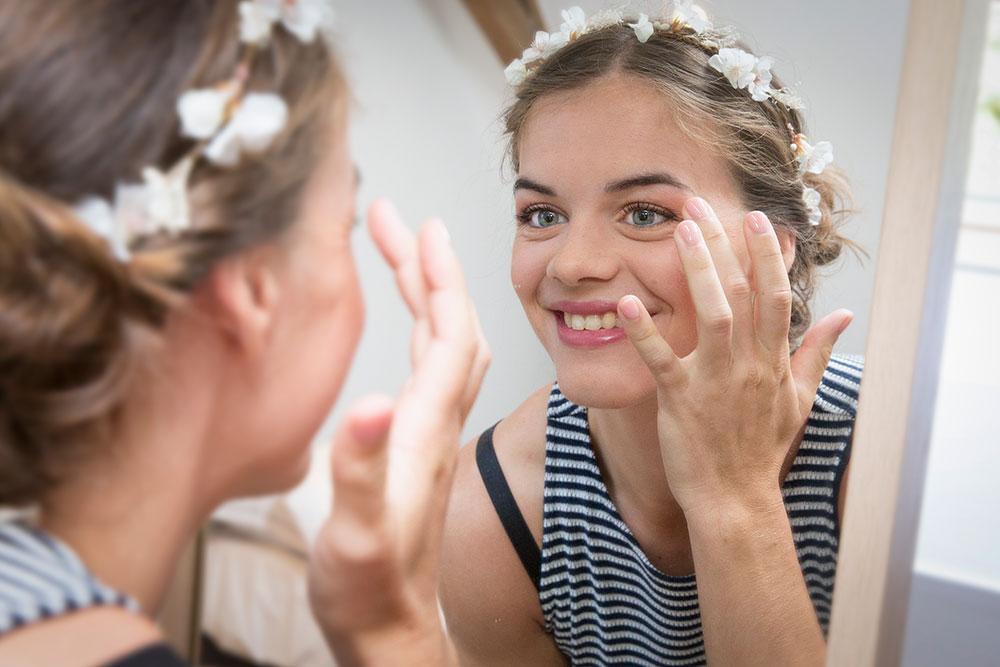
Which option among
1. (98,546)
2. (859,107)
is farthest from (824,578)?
(98,546)

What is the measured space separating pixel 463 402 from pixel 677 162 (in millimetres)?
212

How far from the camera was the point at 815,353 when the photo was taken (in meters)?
0.61

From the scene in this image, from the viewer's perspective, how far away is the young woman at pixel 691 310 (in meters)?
0.58

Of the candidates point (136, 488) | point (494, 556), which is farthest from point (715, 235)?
point (136, 488)

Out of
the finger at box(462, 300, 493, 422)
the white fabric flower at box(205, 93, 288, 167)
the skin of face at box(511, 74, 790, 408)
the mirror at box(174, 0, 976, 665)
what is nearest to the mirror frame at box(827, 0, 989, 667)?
the mirror at box(174, 0, 976, 665)

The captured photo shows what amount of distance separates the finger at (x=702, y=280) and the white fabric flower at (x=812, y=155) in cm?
9

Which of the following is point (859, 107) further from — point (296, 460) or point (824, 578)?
point (296, 460)

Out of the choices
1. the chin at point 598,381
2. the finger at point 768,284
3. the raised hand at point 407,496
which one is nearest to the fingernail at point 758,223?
the finger at point 768,284

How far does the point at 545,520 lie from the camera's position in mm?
648

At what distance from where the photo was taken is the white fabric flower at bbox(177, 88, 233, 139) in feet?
1.18

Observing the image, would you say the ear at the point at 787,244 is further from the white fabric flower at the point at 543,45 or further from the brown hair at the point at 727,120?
the white fabric flower at the point at 543,45

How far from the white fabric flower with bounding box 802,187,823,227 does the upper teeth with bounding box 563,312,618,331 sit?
0.14 m

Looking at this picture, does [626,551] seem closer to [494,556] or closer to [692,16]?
[494,556]

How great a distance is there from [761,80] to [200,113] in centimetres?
36
